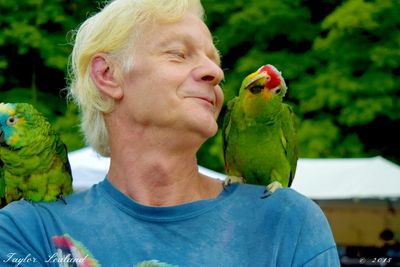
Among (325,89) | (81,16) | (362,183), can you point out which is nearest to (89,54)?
(362,183)

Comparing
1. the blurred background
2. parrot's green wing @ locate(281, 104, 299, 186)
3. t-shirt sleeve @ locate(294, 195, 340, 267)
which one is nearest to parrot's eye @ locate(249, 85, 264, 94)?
parrot's green wing @ locate(281, 104, 299, 186)

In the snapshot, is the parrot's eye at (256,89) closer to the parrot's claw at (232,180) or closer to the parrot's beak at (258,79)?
the parrot's beak at (258,79)

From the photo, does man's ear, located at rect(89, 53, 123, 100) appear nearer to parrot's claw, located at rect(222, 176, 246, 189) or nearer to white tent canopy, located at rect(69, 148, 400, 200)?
parrot's claw, located at rect(222, 176, 246, 189)

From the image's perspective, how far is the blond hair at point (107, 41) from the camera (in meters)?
2.10

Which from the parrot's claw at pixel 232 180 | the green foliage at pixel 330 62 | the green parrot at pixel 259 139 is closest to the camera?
the parrot's claw at pixel 232 180

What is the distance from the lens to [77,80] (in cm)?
229

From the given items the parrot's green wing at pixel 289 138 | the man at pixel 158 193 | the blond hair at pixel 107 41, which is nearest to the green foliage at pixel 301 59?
the parrot's green wing at pixel 289 138

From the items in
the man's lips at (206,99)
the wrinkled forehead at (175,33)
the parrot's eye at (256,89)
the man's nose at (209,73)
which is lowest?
the parrot's eye at (256,89)

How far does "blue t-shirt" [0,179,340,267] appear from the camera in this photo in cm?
197

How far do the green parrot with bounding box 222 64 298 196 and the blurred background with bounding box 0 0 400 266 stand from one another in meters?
5.71

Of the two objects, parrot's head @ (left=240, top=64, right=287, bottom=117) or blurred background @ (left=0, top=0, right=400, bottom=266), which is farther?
blurred background @ (left=0, top=0, right=400, bottom=266)

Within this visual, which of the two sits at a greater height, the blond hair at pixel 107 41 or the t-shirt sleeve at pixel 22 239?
the blond hair at pixel 107 41

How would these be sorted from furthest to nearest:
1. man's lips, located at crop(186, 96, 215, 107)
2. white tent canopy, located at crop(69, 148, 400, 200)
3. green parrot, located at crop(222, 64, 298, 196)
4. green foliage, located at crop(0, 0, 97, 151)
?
green foliage, located at crop(0, 0, 97, 151)
white tent canopy, located at crop(69, 148, 400, 200)
green parrot, located at crop(222, 64, 298, 196)
man's lips, located at crop(186, 96, 215, 107)

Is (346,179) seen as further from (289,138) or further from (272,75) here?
(272,75)
